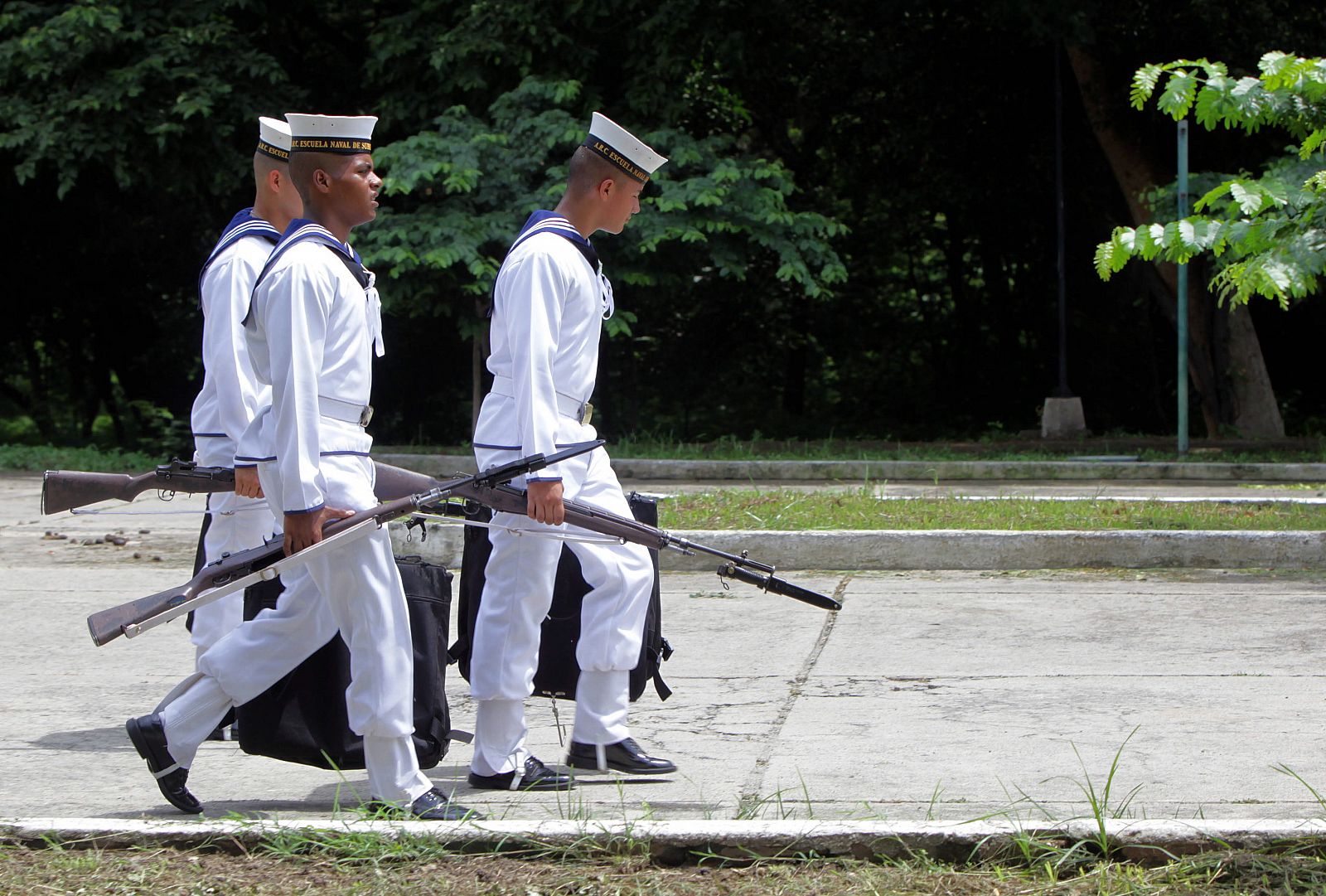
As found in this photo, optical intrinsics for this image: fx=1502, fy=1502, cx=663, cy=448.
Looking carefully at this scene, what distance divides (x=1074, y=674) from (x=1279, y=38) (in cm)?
1195

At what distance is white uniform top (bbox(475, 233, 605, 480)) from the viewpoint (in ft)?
13.8

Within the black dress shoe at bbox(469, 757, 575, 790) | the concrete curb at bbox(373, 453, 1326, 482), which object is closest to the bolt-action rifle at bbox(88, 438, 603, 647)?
the black dress shoe at bbox(469, 757, 575, 790)

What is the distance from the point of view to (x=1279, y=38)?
15.3 m

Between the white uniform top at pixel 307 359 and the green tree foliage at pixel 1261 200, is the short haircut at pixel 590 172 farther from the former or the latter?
the green tree foliage at pixel 1261 200

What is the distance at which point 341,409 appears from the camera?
12.9 ft

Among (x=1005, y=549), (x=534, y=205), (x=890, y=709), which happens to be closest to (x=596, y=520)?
(x=890, y=709)

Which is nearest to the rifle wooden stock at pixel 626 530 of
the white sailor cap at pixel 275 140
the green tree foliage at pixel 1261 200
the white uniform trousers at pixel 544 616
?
the white uniform trousers at pixel 544 616

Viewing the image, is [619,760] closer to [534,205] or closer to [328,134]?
[328,134]

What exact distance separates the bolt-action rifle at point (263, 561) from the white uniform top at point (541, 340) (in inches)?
3.9

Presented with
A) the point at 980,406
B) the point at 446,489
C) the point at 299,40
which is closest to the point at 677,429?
the point at 980,406

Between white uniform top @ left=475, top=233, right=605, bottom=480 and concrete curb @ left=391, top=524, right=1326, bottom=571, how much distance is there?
3658mm

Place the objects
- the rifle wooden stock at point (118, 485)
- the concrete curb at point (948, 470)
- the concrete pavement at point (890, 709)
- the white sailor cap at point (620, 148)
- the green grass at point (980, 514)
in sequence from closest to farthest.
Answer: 1. the concrete pavement at point (890, 709)
2. the white sailor cap at point (620, 148)
3. the rifle wooden stock at point (118, 485)
4. the green grass at point (980, 514)
5. the concrete curb at point (948, 470)

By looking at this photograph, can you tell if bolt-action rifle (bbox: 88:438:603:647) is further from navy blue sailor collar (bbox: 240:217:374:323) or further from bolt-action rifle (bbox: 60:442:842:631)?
navy blue sailor collar (bbox: 240:217:374:323)

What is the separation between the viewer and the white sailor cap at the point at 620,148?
449 cm
